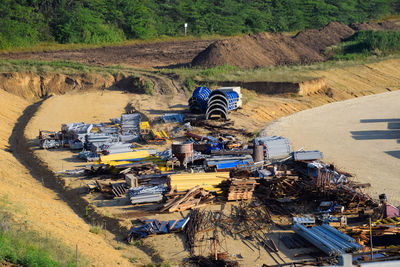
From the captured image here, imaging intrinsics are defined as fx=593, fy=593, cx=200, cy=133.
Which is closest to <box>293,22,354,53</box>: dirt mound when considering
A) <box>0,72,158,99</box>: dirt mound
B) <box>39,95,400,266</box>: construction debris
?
<box>0,72,158,99</box>: dirt mound

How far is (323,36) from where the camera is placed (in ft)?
215

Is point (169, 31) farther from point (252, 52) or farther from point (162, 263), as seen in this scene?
point (162, 263)

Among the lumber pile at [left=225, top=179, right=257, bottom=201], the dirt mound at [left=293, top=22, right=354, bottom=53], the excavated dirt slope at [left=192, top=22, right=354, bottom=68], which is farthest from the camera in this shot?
the dirt mound at [left=293, top=22, right=354, bottom=53]

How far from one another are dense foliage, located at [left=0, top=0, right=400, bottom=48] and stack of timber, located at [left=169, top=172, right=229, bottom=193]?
39.5m

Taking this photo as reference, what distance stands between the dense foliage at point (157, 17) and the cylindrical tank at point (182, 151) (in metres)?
36.7

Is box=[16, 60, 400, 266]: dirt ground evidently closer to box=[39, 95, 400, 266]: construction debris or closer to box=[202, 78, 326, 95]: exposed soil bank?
box=[202, 78, 326, 95]: exposed soil bank

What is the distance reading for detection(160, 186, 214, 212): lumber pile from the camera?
20.4m

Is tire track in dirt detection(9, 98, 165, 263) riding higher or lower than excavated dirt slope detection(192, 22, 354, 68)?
lower

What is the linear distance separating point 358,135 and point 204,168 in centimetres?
1215

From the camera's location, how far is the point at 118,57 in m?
55.0

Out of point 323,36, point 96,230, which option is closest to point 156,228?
point 96,230

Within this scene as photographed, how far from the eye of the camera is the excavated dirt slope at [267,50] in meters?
50.5

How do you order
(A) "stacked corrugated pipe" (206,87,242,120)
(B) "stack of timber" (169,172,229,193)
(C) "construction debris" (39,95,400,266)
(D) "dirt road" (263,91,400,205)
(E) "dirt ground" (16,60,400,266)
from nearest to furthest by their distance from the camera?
(C) "construction debris" (39,95,400,266) < (B) "stack of timber" (169,172,229,193) < (D) "dirt road" (263,91,400,205) < (E) "dirt ground" (16,60,400,266) < (A) "stacked corrugated pipe" (206,87,242,120)

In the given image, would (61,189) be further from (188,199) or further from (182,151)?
(188,199)
